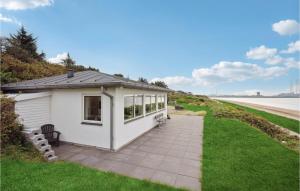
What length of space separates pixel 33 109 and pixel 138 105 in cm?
444

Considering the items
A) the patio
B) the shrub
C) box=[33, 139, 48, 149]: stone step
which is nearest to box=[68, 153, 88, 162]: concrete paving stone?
the patio

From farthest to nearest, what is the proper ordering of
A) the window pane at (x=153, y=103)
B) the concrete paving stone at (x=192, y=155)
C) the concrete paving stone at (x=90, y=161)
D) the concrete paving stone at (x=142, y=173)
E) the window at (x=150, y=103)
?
the window pane at (x=153, y=103)
the window at (x=150, y=103)
the concrete paving stone at (x=192, y=155)
the concrete paving stone at (x=90, y=161)
the concrete paving stone at (x=142, y=173)

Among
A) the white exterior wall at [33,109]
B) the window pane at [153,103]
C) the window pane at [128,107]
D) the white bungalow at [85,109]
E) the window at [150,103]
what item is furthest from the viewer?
the window pane at [153,103]

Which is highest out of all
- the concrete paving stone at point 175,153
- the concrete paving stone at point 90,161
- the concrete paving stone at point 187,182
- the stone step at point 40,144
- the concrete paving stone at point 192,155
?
the stone step at point 40,144

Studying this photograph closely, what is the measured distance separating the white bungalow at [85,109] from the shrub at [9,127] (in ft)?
1.56

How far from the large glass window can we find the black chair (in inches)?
136

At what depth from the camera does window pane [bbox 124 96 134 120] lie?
23.2ft

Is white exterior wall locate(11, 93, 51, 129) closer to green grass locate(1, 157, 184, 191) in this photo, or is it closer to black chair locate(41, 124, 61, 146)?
black chair locate(41, 124, 61, 146)

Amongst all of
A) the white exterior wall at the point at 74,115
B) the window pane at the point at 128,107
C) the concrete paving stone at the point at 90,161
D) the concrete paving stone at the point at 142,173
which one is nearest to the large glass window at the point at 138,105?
the window pane at the point at 128,107

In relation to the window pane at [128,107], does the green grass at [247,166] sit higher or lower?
lower

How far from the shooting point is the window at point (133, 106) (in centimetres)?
718

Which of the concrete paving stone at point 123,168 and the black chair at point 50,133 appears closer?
the concrete paving stone at point 123,168

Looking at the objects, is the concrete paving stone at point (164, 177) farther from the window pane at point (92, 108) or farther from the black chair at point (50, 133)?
the black chair at point (50, 133)

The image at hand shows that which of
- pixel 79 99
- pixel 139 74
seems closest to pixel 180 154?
pixel 79 99
